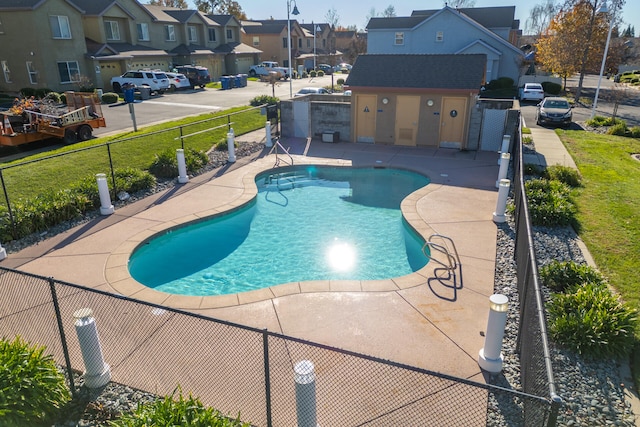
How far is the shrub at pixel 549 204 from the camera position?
10938mm

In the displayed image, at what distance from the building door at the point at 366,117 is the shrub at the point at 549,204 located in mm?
8543

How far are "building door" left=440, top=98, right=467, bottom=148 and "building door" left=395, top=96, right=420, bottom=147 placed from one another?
43.6 inches

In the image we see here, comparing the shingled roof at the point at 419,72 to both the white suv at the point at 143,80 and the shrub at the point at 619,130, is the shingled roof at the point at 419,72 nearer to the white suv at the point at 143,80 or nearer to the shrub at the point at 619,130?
the shrub at the point at 619,130

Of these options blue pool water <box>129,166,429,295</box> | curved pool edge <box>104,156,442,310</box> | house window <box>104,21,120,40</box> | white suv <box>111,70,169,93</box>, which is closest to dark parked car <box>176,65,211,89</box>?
white suv <box>111,70,169,93</box>

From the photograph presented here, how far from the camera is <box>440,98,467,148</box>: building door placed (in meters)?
18.4

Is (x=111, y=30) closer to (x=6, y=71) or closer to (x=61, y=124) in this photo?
(x=6, y=71)

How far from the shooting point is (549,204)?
1129 centimetres

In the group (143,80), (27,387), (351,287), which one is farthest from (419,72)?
(143,80)

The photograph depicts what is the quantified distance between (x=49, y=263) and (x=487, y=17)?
166ft

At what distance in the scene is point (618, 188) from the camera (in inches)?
537

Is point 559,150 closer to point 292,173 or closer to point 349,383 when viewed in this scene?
point 292,173

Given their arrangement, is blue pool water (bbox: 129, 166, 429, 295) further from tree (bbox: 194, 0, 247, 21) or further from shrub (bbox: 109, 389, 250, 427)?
tree (bbox: 194, 0, 247, 21)

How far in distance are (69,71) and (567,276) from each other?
1554 inches

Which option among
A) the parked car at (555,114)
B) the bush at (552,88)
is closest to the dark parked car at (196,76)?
the parked car at (555,114)
